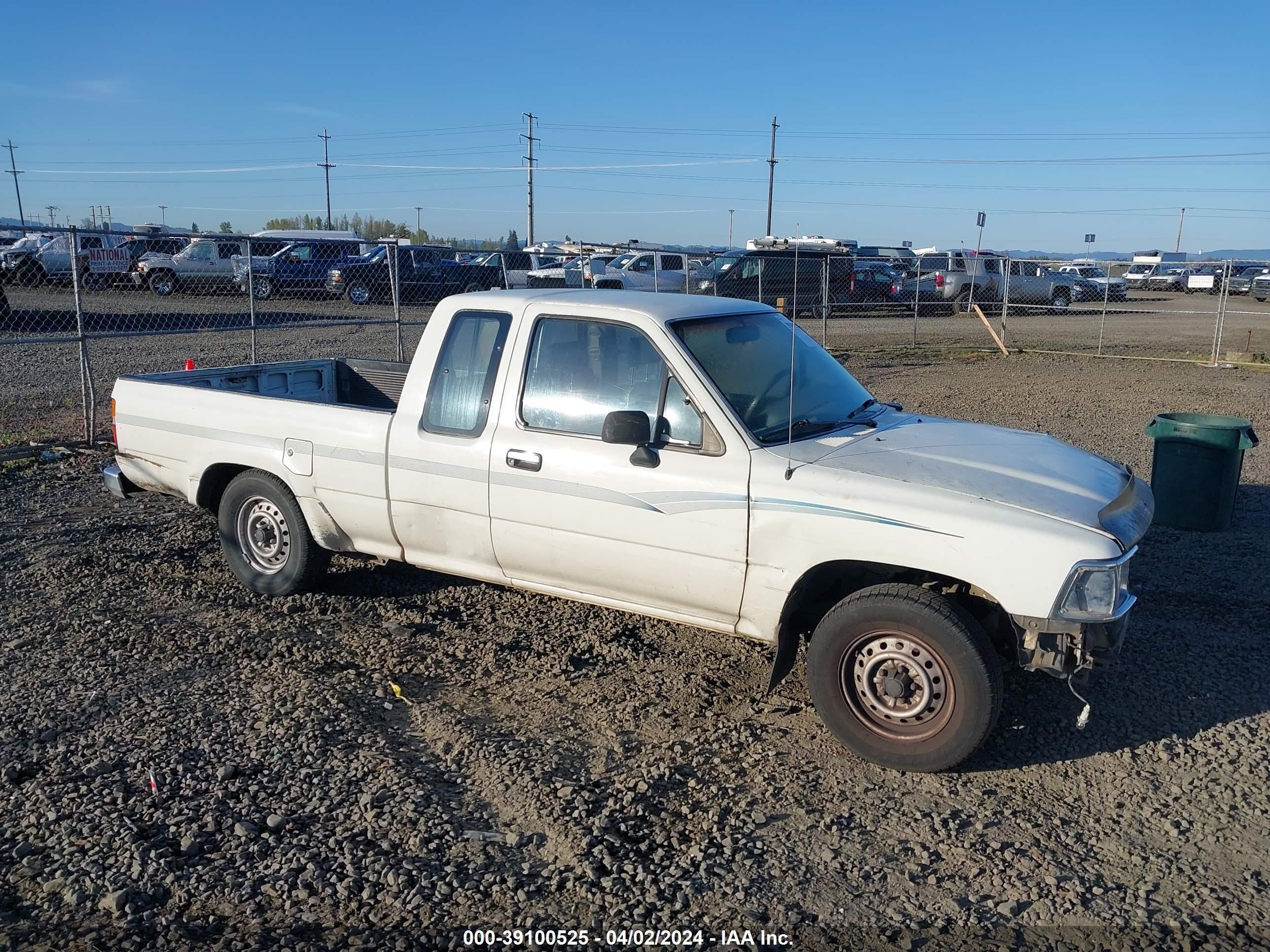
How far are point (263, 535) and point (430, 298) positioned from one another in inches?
Answer: 797

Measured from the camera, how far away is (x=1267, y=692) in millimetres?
5000

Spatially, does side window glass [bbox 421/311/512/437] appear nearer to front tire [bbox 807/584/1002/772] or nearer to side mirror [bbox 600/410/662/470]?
side mirror [bbox 600/410/662/470]

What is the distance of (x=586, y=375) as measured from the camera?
5.06 metres

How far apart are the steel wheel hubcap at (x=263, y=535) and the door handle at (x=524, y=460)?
5.71ft

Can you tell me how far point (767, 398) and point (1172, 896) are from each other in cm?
258

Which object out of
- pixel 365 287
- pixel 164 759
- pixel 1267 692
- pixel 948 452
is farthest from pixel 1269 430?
pixel 365 287

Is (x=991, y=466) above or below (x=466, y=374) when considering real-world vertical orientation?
below

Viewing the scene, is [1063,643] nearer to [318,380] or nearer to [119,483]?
[318,380]

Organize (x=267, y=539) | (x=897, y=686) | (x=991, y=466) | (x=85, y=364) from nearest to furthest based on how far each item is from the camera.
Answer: (x=897, y=686)
(x=991, y=466)
(x=267, y=539)
(x=85, y=364)

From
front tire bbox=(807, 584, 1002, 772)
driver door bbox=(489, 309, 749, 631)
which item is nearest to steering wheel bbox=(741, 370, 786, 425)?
driver door bbox=(489, 309, 749, 631)

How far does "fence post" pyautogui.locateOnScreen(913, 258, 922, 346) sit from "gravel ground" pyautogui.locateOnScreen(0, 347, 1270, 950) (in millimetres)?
15890

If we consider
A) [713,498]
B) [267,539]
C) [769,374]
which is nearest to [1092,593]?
[713,498]

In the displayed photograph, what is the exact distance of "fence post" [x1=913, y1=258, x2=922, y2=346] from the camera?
2177cm

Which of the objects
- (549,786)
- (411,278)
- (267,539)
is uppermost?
(411,278)
